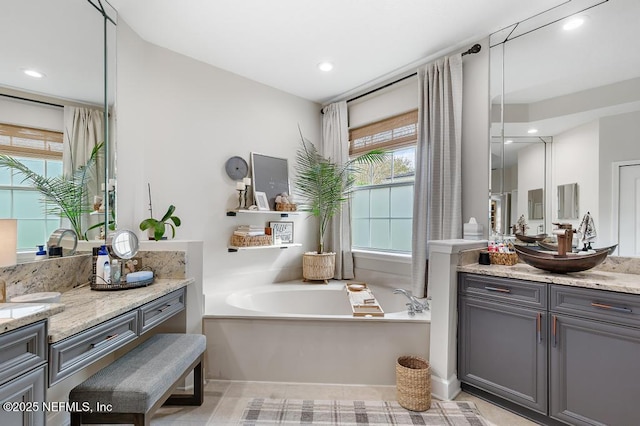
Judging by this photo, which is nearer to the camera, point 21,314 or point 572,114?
point 21,314

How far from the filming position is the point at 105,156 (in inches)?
82.4

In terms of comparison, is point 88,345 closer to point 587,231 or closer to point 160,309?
point 160,309

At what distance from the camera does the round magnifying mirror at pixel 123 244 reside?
1917mm

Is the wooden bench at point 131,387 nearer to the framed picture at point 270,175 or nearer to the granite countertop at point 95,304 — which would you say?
the granite countertop at point 95,304

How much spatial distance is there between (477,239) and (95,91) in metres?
2.93

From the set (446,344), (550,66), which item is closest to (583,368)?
(446,344)

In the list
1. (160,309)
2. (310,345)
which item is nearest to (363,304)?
(310,345)

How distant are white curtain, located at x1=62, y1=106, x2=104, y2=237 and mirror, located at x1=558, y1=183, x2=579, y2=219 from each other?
3.18 metres

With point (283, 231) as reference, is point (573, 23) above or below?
above

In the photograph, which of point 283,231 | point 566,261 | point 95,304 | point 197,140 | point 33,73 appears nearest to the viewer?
point 95,304

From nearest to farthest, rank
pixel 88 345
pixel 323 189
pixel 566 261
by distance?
pixel 88 345 < pixel 566 261 < pixel 323 189

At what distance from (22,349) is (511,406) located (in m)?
2.50

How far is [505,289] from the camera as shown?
191 cm

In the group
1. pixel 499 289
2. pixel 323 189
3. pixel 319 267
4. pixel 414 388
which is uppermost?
pixel 323 189
